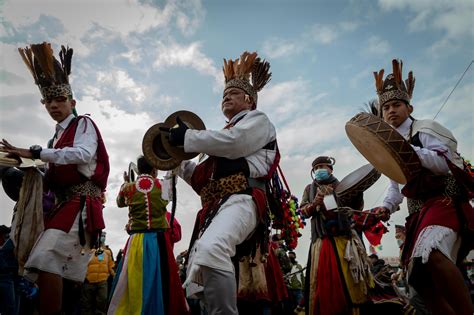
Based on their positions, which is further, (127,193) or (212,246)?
(127,193)

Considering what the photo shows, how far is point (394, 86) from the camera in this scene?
4.03 metres

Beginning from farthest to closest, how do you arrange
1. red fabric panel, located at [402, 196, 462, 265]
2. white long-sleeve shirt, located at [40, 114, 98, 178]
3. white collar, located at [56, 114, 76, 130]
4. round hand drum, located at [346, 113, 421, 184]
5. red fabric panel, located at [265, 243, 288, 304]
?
white collar, located at [56, 114, 76, 130]
red fabric panel, located at [265, 243, 288, 304]
white long-sleeve shirt, located at [40, 114, 98, 178]
round hand drum, located at [346, 113, 421, 184]
red fabric panel, located at [402, 196, 462, 265]

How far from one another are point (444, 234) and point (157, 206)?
3.54m

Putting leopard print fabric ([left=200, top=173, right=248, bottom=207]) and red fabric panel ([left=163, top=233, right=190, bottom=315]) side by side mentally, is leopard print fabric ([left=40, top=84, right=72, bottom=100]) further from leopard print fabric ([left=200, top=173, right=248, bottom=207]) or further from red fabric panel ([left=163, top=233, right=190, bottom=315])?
red fabric panel ([left=163, top=233, right=190, bottom=315])

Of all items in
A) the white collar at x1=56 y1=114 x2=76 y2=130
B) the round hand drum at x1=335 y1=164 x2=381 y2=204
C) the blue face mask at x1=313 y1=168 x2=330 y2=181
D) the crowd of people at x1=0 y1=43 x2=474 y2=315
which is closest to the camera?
the crowd of people at x1=0 y1=43 x2=474 y2=315

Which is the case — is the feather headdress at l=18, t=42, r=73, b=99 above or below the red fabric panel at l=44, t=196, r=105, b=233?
above

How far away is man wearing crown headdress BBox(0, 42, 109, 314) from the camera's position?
340 cm

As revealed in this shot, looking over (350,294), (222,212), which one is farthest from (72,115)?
(350,294)

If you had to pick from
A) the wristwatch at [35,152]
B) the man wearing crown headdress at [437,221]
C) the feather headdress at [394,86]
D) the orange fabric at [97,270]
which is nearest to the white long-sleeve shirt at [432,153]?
the man wearing crown headdress at [437,221]

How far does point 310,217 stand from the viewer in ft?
19.3

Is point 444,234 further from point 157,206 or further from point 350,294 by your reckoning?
point 157,206

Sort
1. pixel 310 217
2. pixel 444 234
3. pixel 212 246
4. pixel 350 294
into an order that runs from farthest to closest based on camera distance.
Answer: pixel 310 217, pixel 350 294, pixel 444 234, pixel 212 246

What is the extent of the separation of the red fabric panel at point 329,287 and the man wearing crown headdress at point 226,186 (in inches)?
96.9

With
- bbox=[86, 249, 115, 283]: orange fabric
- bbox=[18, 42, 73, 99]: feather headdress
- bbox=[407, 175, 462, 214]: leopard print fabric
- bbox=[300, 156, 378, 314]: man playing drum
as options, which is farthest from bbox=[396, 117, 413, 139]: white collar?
bbox=[86, 249, 115, 283]: orange fabric
